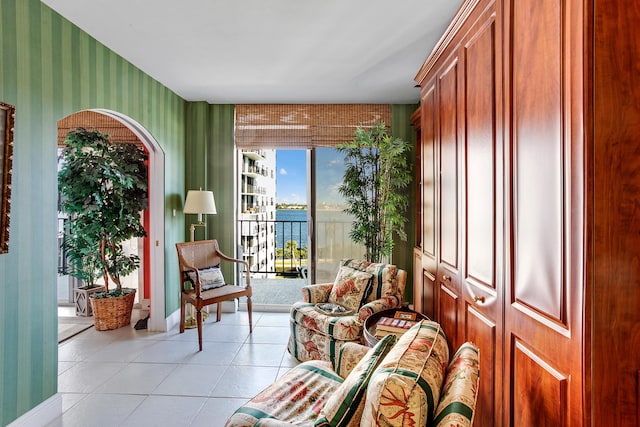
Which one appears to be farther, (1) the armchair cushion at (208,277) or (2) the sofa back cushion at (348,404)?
(1) the armchair cushion at (208,277)

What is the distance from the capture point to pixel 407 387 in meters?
1.01

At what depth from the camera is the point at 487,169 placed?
1610 mm

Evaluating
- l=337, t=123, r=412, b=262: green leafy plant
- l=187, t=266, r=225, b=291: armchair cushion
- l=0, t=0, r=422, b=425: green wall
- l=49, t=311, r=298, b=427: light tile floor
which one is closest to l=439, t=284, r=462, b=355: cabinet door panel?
l=49, t=311, r=298, b=427: light tile floor

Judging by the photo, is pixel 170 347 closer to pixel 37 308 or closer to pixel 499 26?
pixel 37 308

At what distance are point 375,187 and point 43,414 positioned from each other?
3.47 meters

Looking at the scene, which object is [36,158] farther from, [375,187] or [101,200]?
[375,187]

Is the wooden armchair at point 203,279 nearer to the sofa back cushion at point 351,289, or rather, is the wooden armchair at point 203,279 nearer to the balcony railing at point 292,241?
the balcony railing at point 292,241

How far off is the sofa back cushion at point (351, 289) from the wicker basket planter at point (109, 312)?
2.45 m

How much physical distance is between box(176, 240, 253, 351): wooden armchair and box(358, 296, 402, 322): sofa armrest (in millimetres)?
1558

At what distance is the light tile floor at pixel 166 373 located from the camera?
2354 mm

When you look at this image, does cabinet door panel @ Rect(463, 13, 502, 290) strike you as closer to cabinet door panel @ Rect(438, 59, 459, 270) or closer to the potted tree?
cabinet door panel @ Rect(438, 59, 459, 270)

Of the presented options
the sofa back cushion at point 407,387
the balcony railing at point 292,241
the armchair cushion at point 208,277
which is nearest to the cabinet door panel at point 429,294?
the sofa back cushion at point 407,387

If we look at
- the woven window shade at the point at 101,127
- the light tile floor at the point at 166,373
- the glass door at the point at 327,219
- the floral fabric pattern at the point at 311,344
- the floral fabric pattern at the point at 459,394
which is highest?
the woven window shade at the point at 101,127

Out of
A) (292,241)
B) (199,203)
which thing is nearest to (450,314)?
(199,203)
